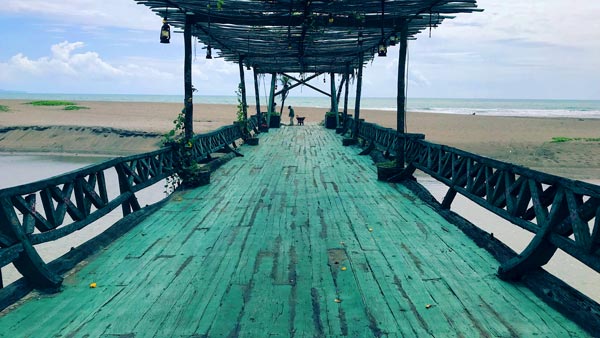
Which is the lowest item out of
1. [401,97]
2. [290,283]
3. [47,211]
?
[290,283]

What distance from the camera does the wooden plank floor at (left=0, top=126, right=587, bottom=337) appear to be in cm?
369

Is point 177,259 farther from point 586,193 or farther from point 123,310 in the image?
point 586,193

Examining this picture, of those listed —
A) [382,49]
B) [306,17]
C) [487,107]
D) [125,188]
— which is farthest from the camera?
[487,107]

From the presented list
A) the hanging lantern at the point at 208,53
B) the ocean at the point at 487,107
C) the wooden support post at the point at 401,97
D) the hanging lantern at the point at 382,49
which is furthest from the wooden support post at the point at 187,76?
the ocean at the point at 487,107

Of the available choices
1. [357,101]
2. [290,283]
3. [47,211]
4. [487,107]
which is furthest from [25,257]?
[487,107]

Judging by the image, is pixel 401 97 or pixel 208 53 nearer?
pixel 401 97

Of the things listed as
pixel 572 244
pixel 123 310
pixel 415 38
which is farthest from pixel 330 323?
pixel 415 38

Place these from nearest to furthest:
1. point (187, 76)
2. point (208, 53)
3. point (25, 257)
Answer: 1. point (25, 257)
2. point (187, 76)
3. point (208, 53)

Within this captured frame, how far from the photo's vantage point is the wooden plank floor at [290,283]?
3693 mm

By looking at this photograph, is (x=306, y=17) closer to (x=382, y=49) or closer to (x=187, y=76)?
(x=187, y=76)

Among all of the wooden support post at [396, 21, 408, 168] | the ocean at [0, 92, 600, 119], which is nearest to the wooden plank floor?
the wooden support post at [396, 21, 408, 168]

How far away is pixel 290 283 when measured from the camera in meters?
4.55

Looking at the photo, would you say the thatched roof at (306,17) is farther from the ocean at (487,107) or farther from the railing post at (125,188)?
the ocean at (487,107)

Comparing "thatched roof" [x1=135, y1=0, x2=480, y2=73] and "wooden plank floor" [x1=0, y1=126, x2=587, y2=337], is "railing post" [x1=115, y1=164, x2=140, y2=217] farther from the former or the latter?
"thatched roof" [x1=135, y1=0, x2=480, y2=73]
